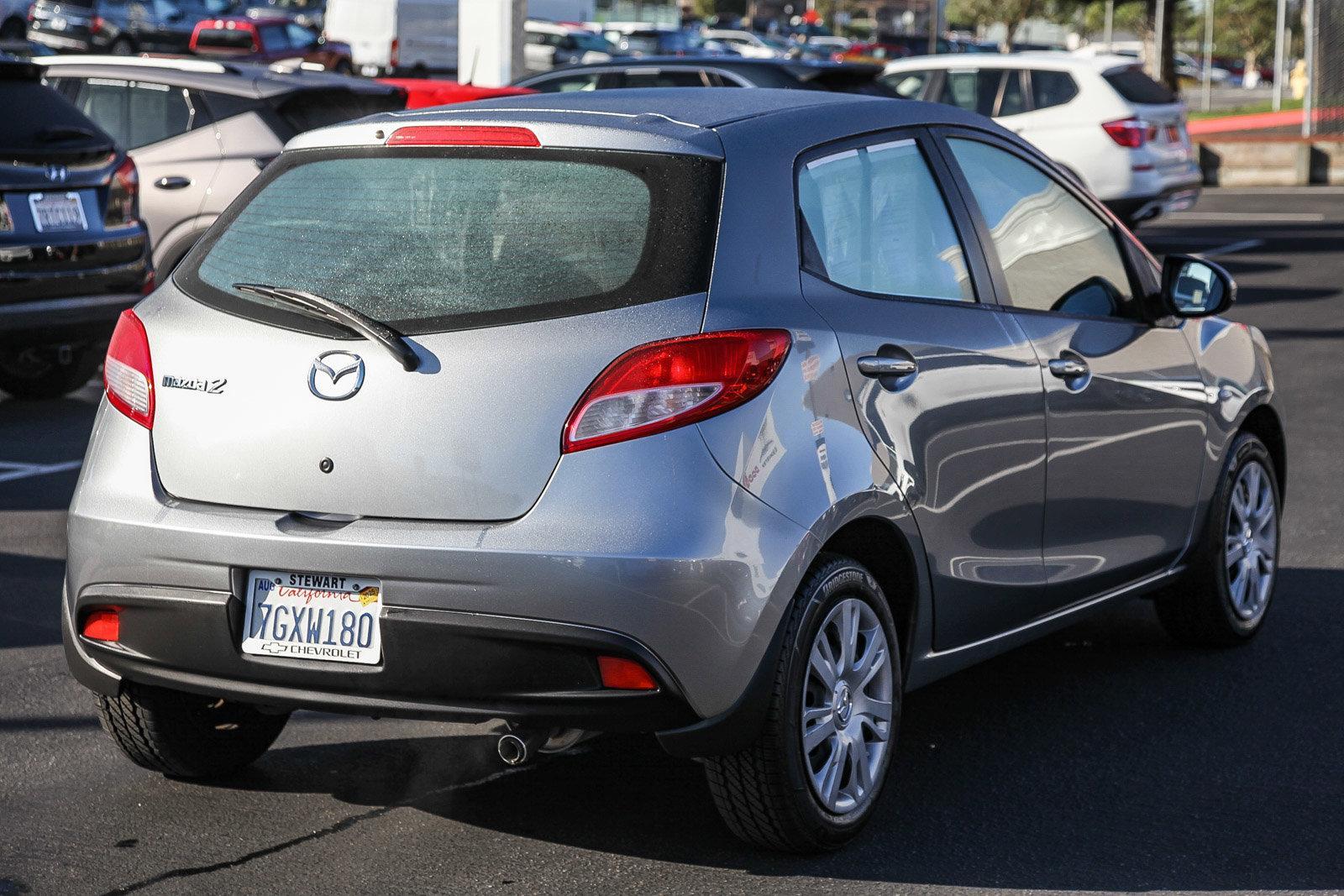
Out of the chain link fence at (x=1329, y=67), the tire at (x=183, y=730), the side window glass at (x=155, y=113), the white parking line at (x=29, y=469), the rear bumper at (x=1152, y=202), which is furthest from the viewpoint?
the chain link fence at (x=1329, y=67)

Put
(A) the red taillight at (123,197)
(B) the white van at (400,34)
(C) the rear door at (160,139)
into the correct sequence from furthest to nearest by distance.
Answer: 1. (B) the white van at (400,34)
2. (C) the rear door at (160,139)
3. (A) the red taillight at (123,197)

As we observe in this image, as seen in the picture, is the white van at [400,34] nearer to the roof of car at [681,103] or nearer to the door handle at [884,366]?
the roof of car at [681,103]

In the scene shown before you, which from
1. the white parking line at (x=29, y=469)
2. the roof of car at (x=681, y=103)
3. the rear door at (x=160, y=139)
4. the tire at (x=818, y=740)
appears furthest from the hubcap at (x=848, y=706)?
the rear door at (x=160, y=139)

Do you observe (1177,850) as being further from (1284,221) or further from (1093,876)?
(1284,221)

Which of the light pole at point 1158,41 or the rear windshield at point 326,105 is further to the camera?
the light pole at point 1158,41

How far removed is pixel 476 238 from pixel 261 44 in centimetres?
3813

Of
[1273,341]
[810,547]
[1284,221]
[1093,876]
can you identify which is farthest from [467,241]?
[1284,221]

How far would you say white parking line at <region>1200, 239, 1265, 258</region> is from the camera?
18188 mm

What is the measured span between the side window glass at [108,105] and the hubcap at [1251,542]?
783cm

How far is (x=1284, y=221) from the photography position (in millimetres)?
21531

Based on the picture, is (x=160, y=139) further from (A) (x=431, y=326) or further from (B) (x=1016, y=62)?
(B) (x=1016, y=62)

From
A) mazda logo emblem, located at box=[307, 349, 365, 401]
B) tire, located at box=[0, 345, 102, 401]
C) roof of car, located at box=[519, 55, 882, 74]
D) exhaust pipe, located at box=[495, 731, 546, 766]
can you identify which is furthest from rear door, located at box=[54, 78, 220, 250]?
exhaust pipe, located at box=[495, 731, 546, 766]

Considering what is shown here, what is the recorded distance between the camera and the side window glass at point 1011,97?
17844 mm

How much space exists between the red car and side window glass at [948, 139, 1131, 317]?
3549 cm
